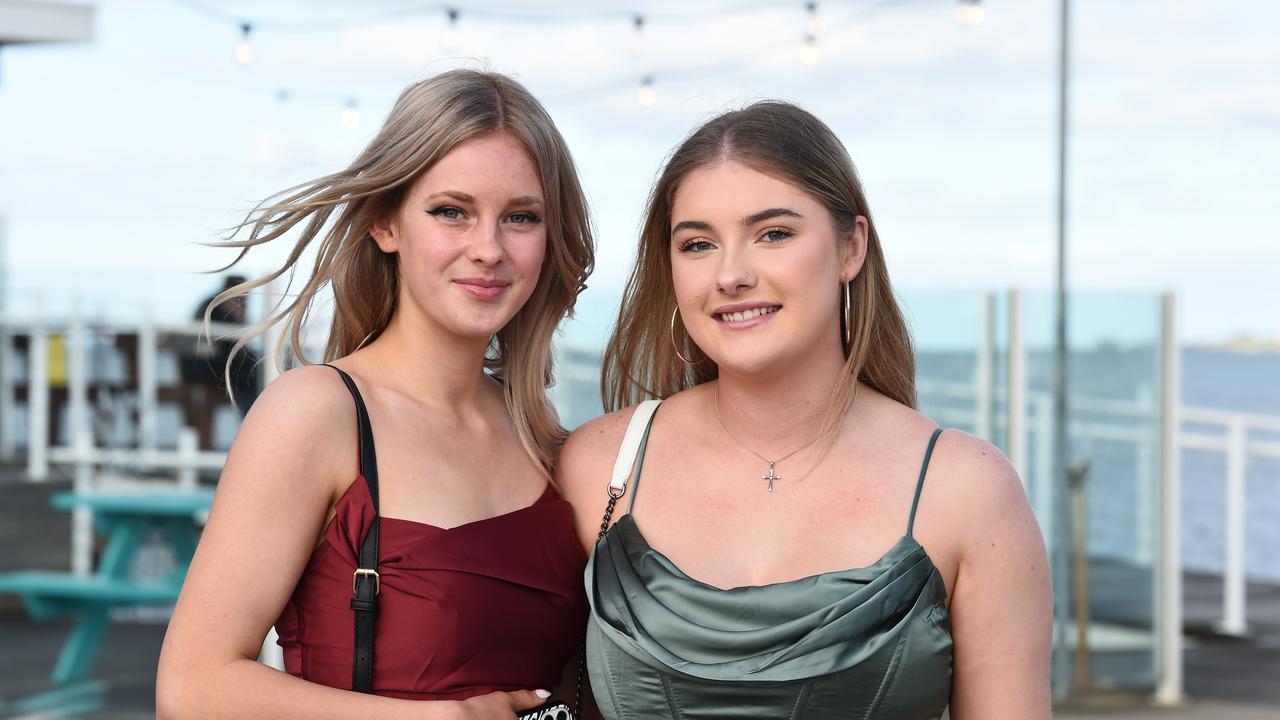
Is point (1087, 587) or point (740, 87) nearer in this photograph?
point (740, 87)

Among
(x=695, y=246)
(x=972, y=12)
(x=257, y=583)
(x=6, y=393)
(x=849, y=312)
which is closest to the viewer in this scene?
(x=257, y=583)

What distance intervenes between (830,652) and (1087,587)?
477 centimetres

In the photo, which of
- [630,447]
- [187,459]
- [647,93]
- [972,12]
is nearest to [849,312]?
[630,447]

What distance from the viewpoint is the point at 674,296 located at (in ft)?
7.53

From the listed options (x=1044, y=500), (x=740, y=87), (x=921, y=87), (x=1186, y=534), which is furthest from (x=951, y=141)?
(x=740, y=87)

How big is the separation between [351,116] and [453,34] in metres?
0.95

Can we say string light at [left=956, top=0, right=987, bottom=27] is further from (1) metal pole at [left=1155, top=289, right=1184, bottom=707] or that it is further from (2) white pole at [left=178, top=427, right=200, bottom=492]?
(2) white pole at [left=178, top=427, right=200, bottom=492]

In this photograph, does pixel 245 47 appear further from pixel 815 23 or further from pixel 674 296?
pixel 674 296

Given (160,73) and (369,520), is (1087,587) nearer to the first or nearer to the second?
(369,520)

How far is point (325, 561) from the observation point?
1882mm

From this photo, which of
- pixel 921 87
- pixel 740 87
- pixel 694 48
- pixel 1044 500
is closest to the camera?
pixel 740 87

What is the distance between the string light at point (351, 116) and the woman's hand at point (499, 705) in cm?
540

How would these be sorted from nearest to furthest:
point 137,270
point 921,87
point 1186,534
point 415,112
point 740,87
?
A: point 415,112 < point 740,87 < point 137,270 < point 1186,534 < point 921,87

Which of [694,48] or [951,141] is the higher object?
[951,141]
